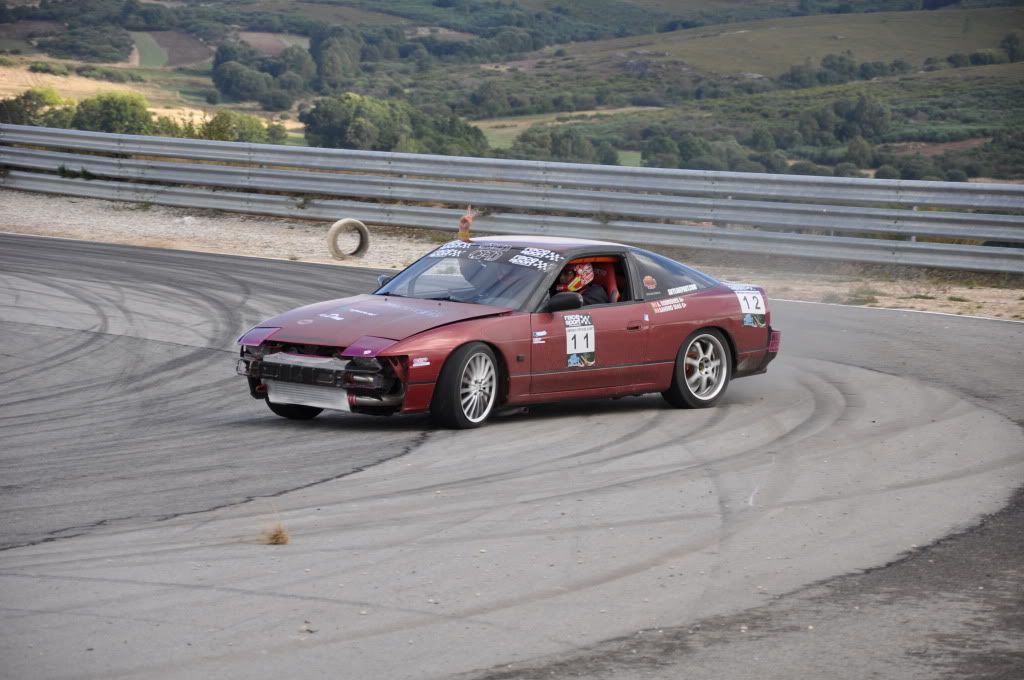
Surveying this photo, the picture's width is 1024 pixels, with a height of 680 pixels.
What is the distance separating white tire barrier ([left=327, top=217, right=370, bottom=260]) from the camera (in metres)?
19.3

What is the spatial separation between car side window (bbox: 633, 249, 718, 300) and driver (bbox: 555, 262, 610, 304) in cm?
34

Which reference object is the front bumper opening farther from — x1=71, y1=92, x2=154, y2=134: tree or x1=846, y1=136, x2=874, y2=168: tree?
x1=846, y1=136, x2=874, y2=168: tree

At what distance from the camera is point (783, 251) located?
750 inches

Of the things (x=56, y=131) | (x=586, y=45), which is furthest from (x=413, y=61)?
(x=56, y=131)

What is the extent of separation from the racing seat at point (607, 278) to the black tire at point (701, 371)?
666 mm

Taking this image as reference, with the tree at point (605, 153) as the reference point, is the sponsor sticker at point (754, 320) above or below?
below

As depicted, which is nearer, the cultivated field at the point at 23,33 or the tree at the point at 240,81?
the tree at the point at 240,81

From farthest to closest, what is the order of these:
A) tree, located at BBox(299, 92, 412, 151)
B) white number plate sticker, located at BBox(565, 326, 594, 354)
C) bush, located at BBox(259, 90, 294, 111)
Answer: bush, located at BBox(259, 90, 294, 111) → tree, located at BBox(299, 92, 412, 151) → white number plate sticker, located at BBox(565, 326, 594, 354)

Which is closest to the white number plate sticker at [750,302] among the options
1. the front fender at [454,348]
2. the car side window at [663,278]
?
the car side window at [663,278]

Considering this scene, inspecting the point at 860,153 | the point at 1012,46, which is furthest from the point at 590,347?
the point at 1012,46

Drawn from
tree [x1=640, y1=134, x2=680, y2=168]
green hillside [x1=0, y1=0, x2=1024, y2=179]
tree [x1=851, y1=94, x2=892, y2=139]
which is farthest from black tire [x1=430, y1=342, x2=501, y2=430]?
tree [x1=851, y1=94, x2=892, y2=139]

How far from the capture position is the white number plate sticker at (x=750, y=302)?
10.8 metres

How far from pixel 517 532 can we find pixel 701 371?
13.8 ft

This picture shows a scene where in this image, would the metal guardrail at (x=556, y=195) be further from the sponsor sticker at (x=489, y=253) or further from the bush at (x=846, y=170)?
the bush at (x=846, y=170)
